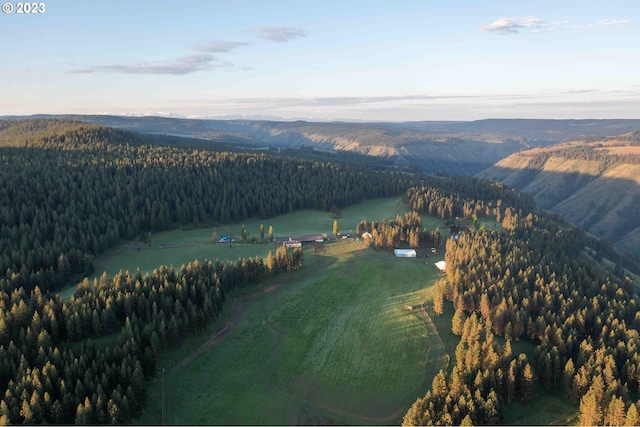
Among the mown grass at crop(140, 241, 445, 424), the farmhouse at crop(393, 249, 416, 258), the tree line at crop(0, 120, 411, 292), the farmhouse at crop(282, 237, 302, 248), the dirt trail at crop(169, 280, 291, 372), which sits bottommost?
the mown grass at crop(140, 241, 445, 424)

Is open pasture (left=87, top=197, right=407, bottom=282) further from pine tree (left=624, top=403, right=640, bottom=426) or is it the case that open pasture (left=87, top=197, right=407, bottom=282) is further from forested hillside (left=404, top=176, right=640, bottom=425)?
pine tree (left=624, top=403, right=640, bottom=426)

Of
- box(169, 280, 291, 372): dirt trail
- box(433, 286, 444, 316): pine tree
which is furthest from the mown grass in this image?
box(433, 286, 444, 316): pine tree

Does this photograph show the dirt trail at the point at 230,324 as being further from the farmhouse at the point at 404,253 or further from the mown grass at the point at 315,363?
the farmhouse at the point at 404,253

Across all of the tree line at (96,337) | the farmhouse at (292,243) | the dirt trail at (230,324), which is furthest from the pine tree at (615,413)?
the farmhouse at (292,243)

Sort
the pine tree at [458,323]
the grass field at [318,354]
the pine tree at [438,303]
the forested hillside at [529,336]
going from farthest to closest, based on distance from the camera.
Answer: the pine tree at [438,303] → the pine tree at [458,323] → the grass field at [318,354] → the forested hillside at [529,336]

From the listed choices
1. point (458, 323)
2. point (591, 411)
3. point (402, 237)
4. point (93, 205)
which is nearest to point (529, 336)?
point (458, 323)

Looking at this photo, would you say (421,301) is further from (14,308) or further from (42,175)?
(42,175)

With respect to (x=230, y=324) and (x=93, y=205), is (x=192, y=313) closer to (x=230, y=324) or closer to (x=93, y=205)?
(x=230, y=324)
